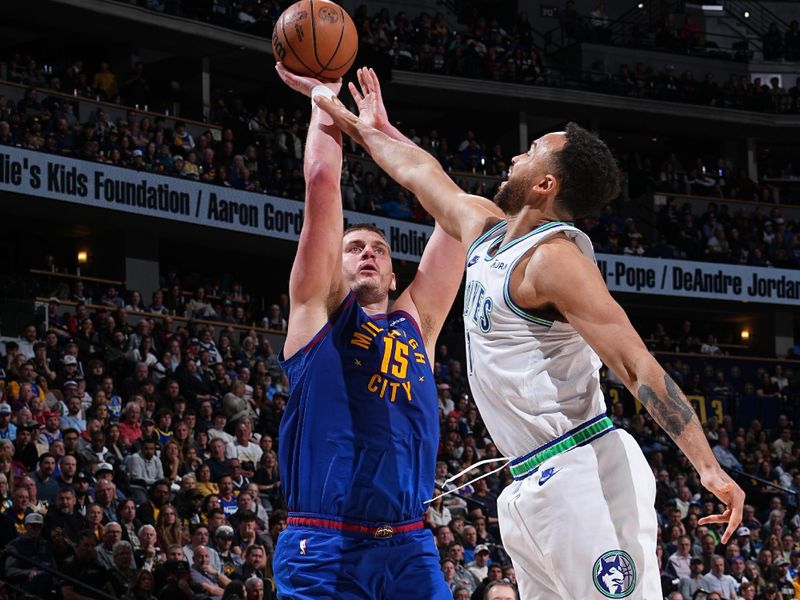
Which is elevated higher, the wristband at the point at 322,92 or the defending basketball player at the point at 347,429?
the wristband at the point at 322,92

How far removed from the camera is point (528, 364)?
11.7 feet

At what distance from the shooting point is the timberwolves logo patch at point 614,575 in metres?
3.36

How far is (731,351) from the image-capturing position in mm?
27688

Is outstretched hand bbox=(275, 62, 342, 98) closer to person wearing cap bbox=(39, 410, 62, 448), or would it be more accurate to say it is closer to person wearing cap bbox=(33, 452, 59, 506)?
person wearing cap bbox=(33, 452, 59, 506)

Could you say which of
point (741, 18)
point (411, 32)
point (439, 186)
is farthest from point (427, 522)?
point (741, 18)

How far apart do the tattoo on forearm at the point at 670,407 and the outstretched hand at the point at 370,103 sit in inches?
65.8

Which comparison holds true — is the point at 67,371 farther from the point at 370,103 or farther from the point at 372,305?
the point at 370,103

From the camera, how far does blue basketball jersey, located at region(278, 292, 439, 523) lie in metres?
4.35

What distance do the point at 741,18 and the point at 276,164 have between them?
647 inches

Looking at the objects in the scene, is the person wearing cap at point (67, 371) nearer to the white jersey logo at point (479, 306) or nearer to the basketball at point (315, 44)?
the basketball at point (315, 44)

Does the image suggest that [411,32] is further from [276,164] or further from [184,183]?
[184,183]

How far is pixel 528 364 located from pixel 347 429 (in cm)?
107

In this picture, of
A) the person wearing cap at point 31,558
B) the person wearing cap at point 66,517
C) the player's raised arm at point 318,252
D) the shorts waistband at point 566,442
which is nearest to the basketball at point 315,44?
the player's raised arm at point 318,252

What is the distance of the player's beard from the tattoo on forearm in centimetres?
78
